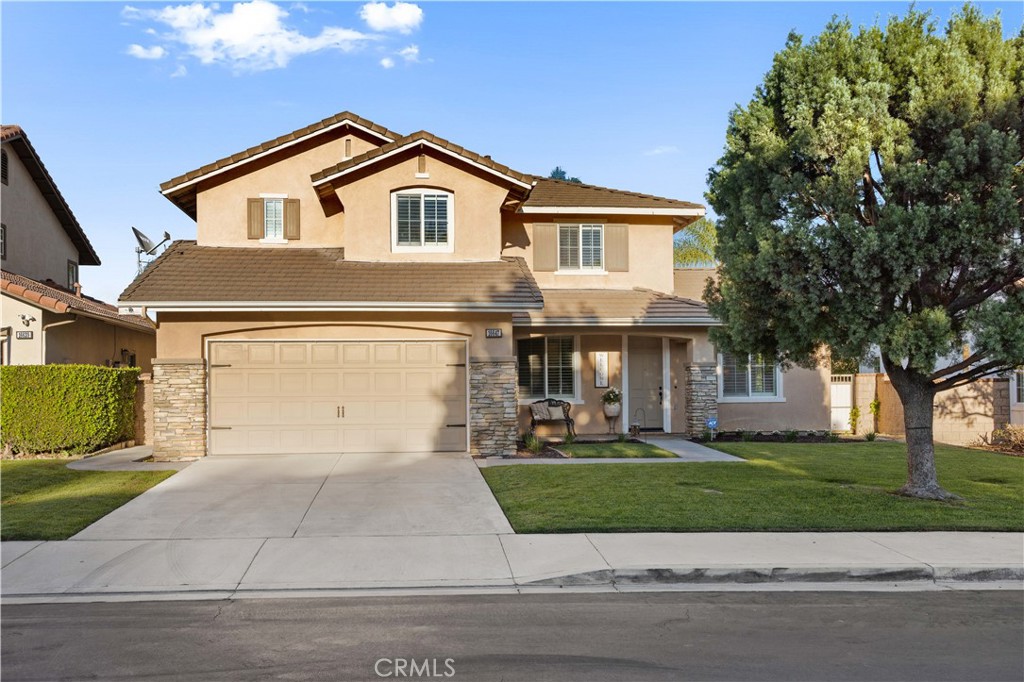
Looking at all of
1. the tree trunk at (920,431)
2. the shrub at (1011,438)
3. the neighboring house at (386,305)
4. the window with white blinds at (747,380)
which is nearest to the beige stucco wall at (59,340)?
the neighboring house at (386,305)

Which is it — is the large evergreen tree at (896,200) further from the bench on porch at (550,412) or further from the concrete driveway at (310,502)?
the bench on porch at (550,412)

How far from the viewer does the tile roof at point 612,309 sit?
1792 centimetres

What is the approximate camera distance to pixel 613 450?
1659 centimetres

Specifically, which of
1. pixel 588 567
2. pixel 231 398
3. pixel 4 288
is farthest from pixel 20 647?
pixel 4 288

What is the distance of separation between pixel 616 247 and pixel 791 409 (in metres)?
6.10

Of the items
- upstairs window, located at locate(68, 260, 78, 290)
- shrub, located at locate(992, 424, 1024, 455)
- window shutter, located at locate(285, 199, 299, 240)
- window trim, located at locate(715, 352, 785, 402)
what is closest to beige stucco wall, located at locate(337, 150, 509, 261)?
window shutter, located at locate(285, 199, 299, 240)

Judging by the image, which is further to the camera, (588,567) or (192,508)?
(192,508)

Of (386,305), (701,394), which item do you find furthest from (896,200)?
(701,394)

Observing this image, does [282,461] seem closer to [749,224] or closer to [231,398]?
[231,398]

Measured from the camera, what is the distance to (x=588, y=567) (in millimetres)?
7918

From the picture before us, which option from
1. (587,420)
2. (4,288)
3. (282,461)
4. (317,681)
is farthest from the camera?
(587,420)

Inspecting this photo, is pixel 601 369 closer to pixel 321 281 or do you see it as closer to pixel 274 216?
pixel 321 281

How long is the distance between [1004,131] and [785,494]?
5536 millimetres

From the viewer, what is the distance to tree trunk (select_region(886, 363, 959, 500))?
1135cm
